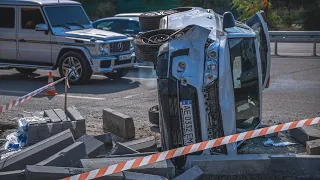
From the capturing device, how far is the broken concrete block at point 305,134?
830cm

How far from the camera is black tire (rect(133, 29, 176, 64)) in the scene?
8023 millimetres

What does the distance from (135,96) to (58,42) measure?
320 cm

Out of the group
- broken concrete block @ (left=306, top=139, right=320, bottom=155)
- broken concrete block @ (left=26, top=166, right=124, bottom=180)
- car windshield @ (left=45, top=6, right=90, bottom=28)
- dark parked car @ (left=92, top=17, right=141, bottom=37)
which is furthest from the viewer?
dark parked car @ (left=92, top=17, right=141, bottom=37)

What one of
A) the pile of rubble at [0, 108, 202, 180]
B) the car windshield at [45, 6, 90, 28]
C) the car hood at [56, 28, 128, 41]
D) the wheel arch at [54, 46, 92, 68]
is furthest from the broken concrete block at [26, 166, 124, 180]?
the car windshield at [45, 6, 90, 28]

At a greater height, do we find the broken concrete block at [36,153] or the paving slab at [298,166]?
the broken concrete block at [36,153]

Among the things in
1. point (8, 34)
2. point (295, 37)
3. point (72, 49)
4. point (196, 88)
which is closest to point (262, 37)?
point (196, 88)

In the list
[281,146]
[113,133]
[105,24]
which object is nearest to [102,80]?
[105,24]

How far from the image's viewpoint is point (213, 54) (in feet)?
23.0

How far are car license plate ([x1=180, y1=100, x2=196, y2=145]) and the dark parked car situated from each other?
11704 mm

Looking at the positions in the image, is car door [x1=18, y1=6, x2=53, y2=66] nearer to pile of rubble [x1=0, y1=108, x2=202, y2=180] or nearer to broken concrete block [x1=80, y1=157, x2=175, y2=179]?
pile of rubble [x1=0, y1=108, x2=202, y2=180]

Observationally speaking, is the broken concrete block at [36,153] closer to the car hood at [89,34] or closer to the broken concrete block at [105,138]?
the broken concrete block at [105,138]

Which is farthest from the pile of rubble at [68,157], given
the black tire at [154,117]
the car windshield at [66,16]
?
the car windshield at [66,16]

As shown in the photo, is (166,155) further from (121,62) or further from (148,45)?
(121,62)

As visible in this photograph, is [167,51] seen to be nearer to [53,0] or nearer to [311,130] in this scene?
[311,130]
